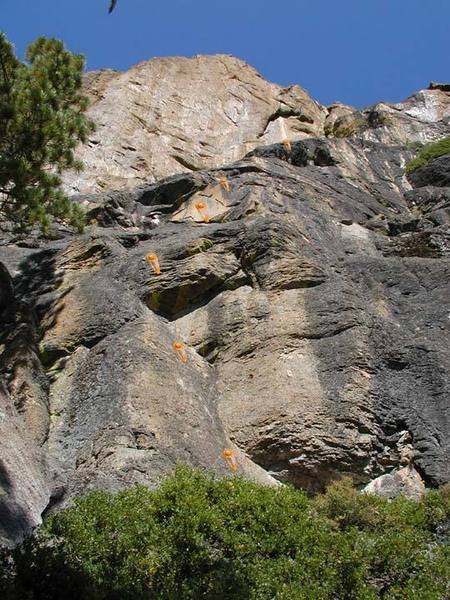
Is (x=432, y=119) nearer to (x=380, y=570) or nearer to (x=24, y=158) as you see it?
(x=24, y=158)

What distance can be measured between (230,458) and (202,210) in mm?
9698

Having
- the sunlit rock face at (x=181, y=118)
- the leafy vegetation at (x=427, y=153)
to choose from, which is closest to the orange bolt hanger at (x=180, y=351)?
the sunlit rock face at (x=181, y=118)

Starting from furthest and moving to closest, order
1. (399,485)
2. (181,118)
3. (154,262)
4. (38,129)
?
1. (181,118)
2. (154,262)
3. (38,129)
4. (399,485)

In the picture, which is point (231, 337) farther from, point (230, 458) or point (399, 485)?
point (399, 485)

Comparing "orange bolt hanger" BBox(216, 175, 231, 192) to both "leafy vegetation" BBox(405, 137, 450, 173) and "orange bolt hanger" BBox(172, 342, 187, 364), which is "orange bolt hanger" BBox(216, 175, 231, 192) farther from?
"leafy vegetation" BBox(405, 137, 450, 173)

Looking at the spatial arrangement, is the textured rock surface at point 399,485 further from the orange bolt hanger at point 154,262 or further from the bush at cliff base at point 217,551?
the orange bolt hanger at point 154,262

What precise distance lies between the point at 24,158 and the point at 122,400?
513 centimetres

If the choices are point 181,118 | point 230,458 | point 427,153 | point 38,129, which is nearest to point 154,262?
point 38,129

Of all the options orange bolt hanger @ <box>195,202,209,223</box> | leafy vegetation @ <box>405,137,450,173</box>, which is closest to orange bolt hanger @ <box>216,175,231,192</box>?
orange bolt hanger @ <box>195,202,209,223</box>

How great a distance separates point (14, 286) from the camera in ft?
59.7

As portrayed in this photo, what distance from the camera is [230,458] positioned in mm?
13375

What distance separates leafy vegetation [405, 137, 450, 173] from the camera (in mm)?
29812

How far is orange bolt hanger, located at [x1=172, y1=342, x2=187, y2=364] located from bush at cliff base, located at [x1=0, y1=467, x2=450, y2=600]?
451cm

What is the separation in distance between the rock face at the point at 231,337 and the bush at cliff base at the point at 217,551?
151cm
